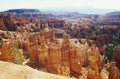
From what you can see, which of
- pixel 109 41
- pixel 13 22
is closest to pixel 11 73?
pixel 109 41

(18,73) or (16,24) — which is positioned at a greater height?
(18,73)

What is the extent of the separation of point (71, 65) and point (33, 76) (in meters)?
32.4

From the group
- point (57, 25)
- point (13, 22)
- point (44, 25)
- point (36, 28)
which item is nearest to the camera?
point (13, 22)

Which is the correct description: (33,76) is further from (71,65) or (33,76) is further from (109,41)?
(109,41)

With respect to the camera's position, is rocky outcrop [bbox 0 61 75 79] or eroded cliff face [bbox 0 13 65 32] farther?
eroded cliff face [bbox 0 13 65 32]

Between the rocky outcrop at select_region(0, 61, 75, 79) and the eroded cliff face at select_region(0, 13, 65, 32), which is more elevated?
the rocky outcrop at select_region(0, 61, 75, 79)

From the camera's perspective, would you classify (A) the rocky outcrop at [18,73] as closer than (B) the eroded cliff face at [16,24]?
Yes

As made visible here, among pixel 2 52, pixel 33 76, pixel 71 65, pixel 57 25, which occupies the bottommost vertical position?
pixel 57 25

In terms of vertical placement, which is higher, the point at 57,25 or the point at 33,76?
the point at 33,76

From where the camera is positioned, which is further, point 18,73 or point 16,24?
point 16,24

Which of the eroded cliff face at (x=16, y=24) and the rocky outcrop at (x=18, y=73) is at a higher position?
the rocky outcrop at (x=18, y=73)

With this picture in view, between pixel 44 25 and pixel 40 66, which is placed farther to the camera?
pixel 44 25

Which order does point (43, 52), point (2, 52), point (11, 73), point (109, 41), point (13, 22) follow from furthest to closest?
point (13, 22) → point (109, 41) → point (43, 52) → point (2, 52) → point (11, 73)

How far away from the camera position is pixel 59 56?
49875 millimetres
